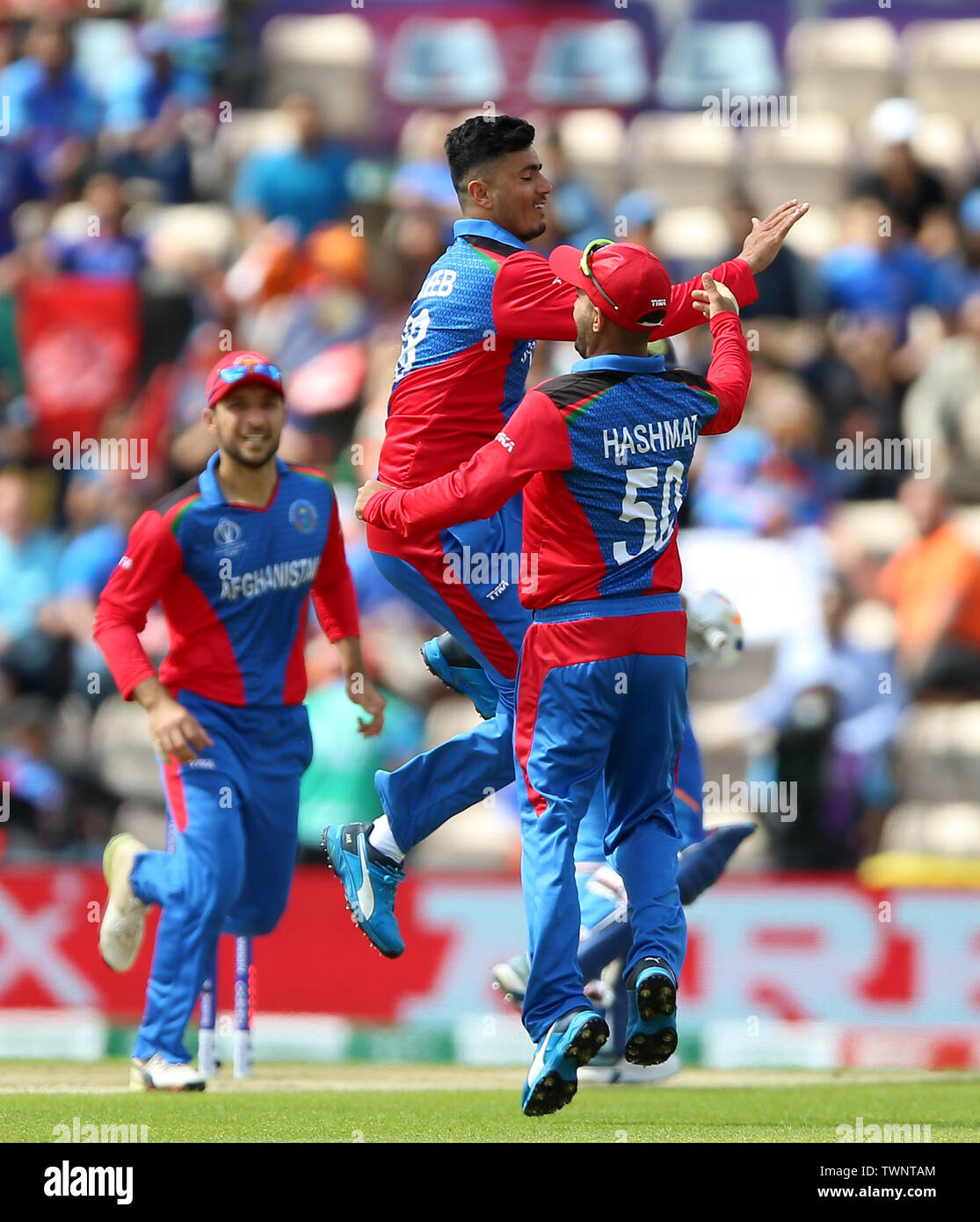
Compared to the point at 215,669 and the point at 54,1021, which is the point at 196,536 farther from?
the point at 54,1021

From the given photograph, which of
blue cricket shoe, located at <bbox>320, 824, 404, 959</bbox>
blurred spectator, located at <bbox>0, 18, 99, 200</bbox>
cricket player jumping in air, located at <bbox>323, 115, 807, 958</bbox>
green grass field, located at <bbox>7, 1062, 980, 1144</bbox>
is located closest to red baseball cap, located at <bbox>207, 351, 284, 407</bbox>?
cricket player jumping in air, located at <bbox>323, 115, 807, 958</bbox>

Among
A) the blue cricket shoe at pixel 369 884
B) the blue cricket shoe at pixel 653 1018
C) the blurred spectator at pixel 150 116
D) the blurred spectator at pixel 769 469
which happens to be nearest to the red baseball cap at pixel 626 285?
the blue cricket shoe at pixel 653 1018

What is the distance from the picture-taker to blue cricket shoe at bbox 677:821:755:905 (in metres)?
8.95

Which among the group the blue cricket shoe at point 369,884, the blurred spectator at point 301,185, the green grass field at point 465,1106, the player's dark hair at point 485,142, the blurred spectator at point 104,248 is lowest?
the green grass field at point 465,1106

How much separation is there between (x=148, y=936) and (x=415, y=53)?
8.38 metres

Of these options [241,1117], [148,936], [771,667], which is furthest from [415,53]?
[241,1117]

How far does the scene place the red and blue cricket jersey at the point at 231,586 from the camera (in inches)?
340

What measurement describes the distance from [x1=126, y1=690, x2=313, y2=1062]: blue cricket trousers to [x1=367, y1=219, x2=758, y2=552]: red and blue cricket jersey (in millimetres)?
1771

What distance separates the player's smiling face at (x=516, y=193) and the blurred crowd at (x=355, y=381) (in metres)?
4.63

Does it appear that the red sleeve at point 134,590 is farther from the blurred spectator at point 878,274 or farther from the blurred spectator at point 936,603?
the blurred spectator at point 878,274

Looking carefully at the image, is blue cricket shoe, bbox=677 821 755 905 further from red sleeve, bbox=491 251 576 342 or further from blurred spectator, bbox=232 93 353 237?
blurred spectator, bbox=232 93 353 237

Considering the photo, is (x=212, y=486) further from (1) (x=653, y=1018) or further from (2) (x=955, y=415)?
(2) (x=955, y=415)

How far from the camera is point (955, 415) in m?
13.8

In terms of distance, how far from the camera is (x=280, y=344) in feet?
47.0
